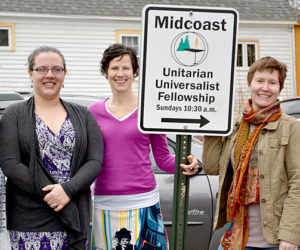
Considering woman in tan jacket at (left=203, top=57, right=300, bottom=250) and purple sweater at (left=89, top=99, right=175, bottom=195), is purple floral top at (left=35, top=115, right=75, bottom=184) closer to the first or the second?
purple sweater at (left=89, top=99, right=175, bottom=195)

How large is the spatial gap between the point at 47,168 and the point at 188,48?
106 centimetres

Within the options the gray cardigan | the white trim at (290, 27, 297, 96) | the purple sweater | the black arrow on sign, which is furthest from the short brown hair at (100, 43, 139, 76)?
the white trim at (290, 27, 297, 96)

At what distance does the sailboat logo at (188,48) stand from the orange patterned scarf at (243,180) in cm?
53

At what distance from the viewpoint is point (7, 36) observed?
58.5 ft

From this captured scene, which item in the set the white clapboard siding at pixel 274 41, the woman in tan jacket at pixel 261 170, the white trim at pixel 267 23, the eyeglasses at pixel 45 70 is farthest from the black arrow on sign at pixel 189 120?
the white trim at pixel 267 23

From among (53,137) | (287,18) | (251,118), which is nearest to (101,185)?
(53,137)

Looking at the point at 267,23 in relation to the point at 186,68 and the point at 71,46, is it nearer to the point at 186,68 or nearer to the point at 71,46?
the point at 71,46

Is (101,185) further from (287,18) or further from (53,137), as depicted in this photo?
(287,18)

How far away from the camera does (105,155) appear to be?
3111 millimetres

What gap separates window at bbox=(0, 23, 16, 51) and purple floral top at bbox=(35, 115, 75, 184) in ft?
50.9

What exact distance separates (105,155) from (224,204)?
31.0 inches

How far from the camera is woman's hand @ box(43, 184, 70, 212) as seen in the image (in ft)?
9.11

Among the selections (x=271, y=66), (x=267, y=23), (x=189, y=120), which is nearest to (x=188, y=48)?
A: (x=189, y=120)

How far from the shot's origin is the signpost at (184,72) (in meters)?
2.46
